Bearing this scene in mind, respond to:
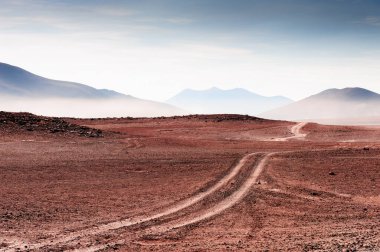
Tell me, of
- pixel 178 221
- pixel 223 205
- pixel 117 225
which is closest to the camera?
pixel 117 225

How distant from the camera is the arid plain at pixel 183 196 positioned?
16.5m

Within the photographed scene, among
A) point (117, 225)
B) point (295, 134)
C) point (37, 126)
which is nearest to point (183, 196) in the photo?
point (117, 225)

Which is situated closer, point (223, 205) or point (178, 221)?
point (178, 221)

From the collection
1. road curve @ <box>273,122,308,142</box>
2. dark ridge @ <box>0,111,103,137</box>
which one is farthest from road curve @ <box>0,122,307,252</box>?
road curve @ <box>273,122,308,142</box>

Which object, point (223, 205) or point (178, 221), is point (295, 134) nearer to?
point (223, 205)

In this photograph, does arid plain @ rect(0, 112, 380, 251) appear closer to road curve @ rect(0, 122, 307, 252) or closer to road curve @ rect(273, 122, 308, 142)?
road curve @ rect(0, 122, 307, 252)

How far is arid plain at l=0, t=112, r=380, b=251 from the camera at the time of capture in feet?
54.3

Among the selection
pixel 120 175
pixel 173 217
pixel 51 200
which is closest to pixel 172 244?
pixel 173 217

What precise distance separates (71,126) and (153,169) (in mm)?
26643

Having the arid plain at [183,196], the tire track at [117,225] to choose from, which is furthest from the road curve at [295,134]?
the tire track at [117,225]

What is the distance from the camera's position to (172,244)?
52.9 ft

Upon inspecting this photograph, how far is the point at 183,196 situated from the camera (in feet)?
79.0

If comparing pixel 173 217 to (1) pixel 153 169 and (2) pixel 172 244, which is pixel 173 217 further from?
A: (1) pixel 153 169

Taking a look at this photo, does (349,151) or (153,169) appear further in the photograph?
(349,151)
